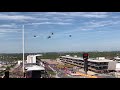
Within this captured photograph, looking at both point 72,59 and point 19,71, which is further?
point 72,59
